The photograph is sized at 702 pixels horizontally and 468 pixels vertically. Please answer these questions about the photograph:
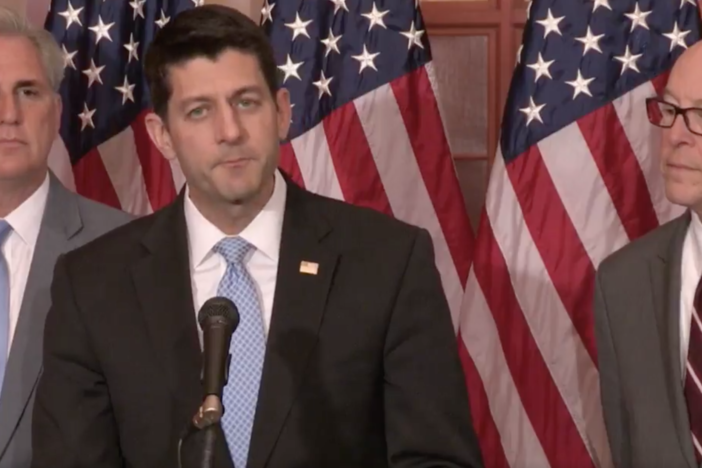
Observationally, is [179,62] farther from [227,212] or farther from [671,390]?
[671,390]

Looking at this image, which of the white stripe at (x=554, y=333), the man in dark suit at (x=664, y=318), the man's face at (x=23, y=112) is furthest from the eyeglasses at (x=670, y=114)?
the man's face at (x=23, y=112)

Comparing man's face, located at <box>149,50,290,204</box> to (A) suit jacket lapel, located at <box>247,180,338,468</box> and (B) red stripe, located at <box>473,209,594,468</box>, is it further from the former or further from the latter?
(B) red stripe, located at <box>473,209,594,468</box>

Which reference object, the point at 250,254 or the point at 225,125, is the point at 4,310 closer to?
the point at 250,254

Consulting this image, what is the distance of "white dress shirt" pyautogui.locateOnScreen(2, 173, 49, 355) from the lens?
7.88ft

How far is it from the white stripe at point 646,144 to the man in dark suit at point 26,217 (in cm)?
132

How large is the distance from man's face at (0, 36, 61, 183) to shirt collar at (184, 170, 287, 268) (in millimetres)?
603

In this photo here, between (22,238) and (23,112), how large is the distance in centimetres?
30

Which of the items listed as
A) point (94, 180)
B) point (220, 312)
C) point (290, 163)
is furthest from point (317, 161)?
point (220, 312)

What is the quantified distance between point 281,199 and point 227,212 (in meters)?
0.12

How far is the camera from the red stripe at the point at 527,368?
273 centimetres

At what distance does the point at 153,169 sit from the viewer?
3.03 meters

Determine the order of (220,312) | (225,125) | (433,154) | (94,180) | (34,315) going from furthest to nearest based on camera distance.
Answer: (94,180)
(433,154)
(34,315)
(225,125)
(220,312)

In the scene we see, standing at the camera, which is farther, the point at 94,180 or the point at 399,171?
the point at 94,180

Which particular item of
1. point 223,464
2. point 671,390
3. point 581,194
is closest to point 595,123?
point 581,194
